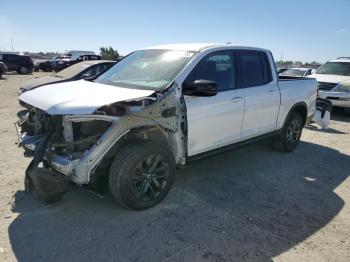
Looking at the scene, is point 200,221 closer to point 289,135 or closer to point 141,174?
point 141,174

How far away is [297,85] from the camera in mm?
6355

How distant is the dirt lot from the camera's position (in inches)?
128

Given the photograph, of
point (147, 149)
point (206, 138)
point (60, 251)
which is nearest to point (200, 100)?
point (206, 138)

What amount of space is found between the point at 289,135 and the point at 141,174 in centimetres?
366

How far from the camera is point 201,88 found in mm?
4020

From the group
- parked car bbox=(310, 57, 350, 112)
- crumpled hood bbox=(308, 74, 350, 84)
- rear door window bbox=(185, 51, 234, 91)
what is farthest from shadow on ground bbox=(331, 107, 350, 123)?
rear door window bbox=(185, 51, 234, 91)

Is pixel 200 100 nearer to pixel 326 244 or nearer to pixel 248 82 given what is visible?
pixel 248 82

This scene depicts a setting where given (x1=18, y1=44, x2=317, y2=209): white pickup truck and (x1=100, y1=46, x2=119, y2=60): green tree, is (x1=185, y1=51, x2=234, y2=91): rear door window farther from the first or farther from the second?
(x1=100, y1=46, x2=119, y2=60): green tree

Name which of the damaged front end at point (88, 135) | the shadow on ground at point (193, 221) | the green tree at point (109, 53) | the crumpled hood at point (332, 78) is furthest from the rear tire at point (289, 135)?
the green tree at point (109, 53)

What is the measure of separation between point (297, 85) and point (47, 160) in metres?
4.63

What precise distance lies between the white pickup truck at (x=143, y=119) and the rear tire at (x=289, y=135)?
1.18 m

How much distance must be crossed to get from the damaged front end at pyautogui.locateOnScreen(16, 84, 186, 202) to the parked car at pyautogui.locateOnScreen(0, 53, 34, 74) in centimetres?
2848

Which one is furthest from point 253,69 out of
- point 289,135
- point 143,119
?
point 143,119

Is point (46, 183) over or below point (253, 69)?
below
